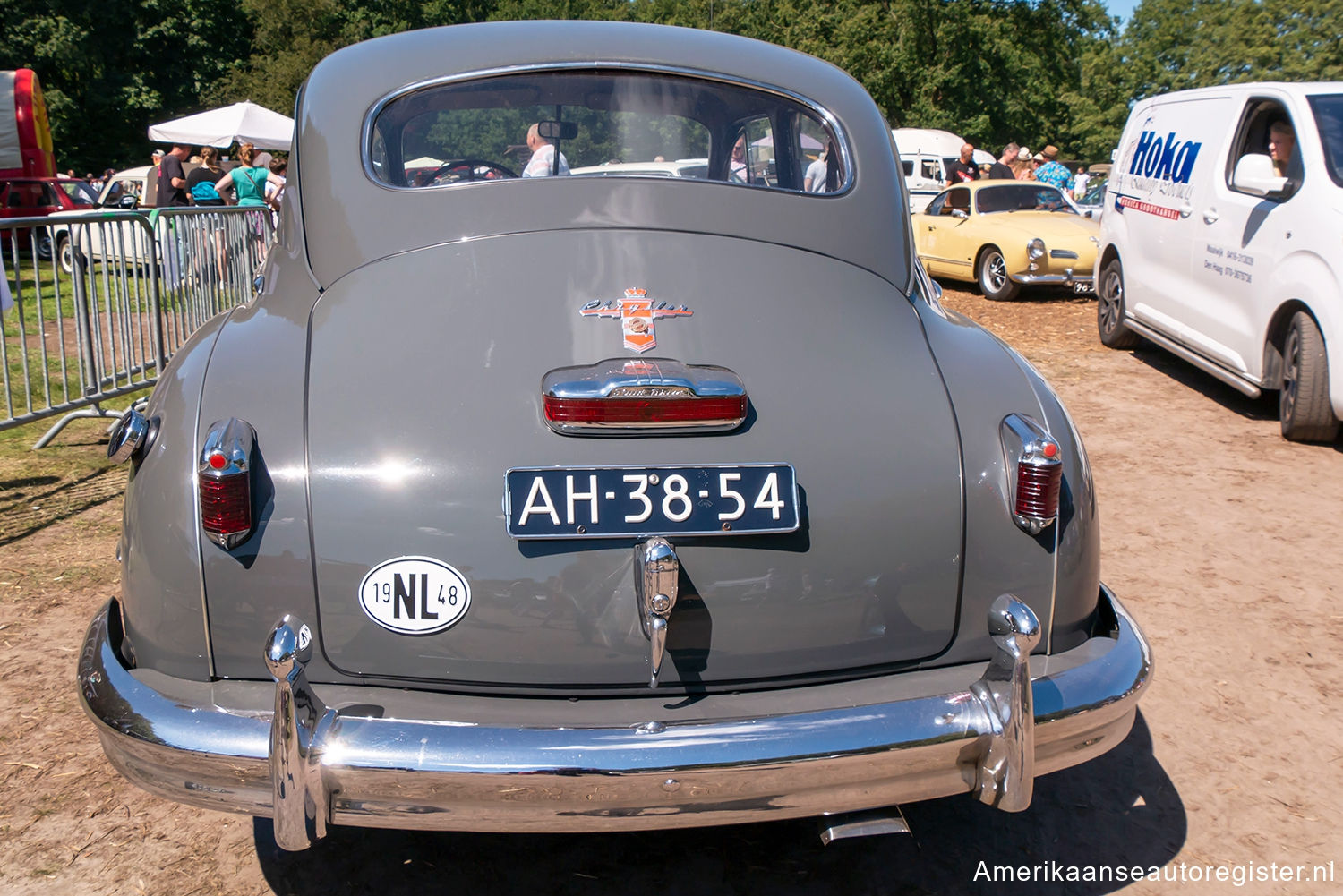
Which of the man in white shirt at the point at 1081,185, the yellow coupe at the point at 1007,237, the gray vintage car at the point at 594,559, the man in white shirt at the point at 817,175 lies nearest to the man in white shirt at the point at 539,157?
A: the gray vintage car at the point at 594,559

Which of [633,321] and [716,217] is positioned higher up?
[716,217]

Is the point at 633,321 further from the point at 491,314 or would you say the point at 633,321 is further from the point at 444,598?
the point at 444,598

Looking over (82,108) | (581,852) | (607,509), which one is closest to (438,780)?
(607,509)

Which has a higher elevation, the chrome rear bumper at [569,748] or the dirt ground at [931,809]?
the chrome rear bumper at [569,748]

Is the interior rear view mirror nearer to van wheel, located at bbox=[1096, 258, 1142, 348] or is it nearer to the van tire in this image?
van wheel, located at bbox=[1096, 258, 1142, 348]

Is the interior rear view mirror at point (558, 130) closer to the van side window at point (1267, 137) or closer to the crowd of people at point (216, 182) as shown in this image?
the van side window at point (1267, 137)

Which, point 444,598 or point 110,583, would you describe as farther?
point 110,583

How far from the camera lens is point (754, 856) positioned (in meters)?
2.66

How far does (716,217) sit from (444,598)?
1.23m

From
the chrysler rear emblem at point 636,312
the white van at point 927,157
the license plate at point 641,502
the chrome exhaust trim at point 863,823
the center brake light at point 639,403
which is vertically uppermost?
the white van at point 927,157

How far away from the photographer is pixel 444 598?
2.12m

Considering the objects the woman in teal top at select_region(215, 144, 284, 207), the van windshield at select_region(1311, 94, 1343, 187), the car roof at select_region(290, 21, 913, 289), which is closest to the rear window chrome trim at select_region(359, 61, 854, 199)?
the car roof at select_region(290, 21, 913, 289)

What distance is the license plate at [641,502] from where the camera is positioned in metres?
2.13

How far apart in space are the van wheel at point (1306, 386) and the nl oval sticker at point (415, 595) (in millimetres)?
5694
